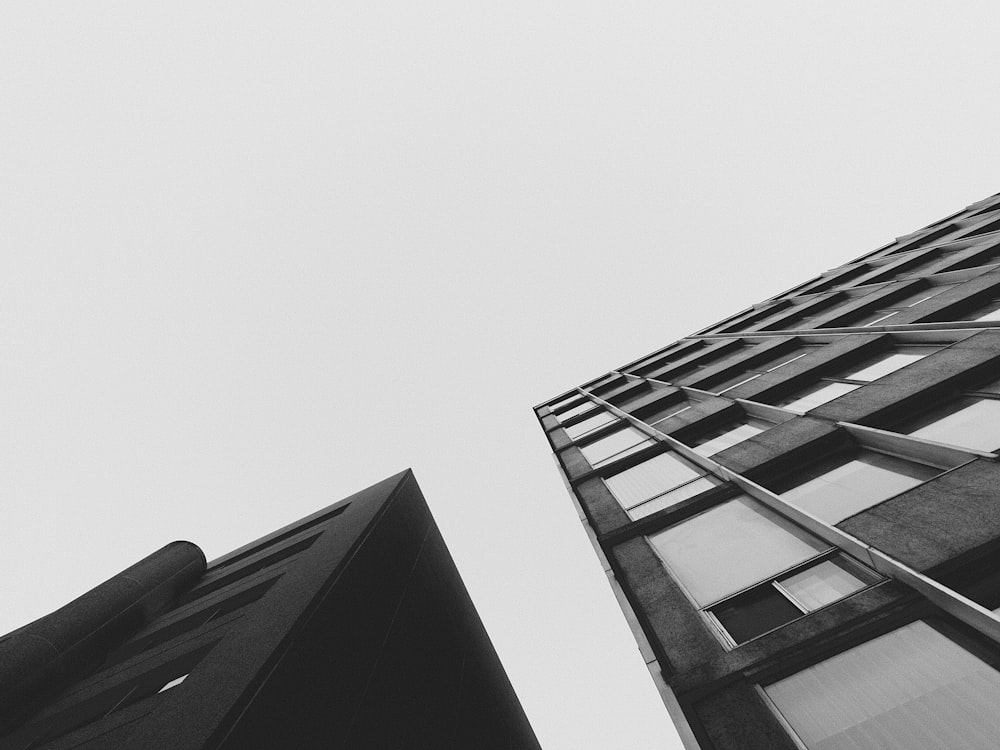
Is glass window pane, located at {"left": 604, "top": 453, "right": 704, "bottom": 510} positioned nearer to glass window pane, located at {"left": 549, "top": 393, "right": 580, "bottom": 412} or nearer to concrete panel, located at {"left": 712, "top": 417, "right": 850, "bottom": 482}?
concrete panel, located at {"left": 712, "top": 417, "right": 850, "bottom": 482}

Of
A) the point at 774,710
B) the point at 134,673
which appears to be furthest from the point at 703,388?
the point at 134,673

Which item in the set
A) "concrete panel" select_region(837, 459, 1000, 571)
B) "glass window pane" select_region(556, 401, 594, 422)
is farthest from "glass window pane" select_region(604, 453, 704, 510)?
"glass window pane" select_region(556, 401, 594, 422)

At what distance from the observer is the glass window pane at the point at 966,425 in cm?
736

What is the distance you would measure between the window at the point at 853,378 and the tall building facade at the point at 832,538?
0.20ft

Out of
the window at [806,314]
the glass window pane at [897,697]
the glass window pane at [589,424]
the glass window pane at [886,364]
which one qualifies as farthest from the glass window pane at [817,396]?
the window at [806,314]

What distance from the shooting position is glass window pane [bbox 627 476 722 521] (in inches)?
413

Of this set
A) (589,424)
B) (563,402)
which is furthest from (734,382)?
(563,402)

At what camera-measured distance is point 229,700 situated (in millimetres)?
8180

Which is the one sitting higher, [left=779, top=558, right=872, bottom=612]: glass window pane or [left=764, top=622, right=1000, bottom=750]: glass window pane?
[left=779, top=558, right=872, bottom=612]: glass window pane

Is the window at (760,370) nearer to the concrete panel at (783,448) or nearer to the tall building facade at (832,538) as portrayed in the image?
the tall building facade at (832,538)

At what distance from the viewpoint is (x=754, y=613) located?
267 inches

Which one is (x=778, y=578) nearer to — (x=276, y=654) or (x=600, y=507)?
(x=600, y=507)

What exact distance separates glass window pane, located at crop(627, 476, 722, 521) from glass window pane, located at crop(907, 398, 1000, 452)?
3387 mm

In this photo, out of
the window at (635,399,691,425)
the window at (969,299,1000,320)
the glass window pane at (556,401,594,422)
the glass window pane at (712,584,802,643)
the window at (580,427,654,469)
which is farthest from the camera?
the glass window pane at (556,401,594,422)
